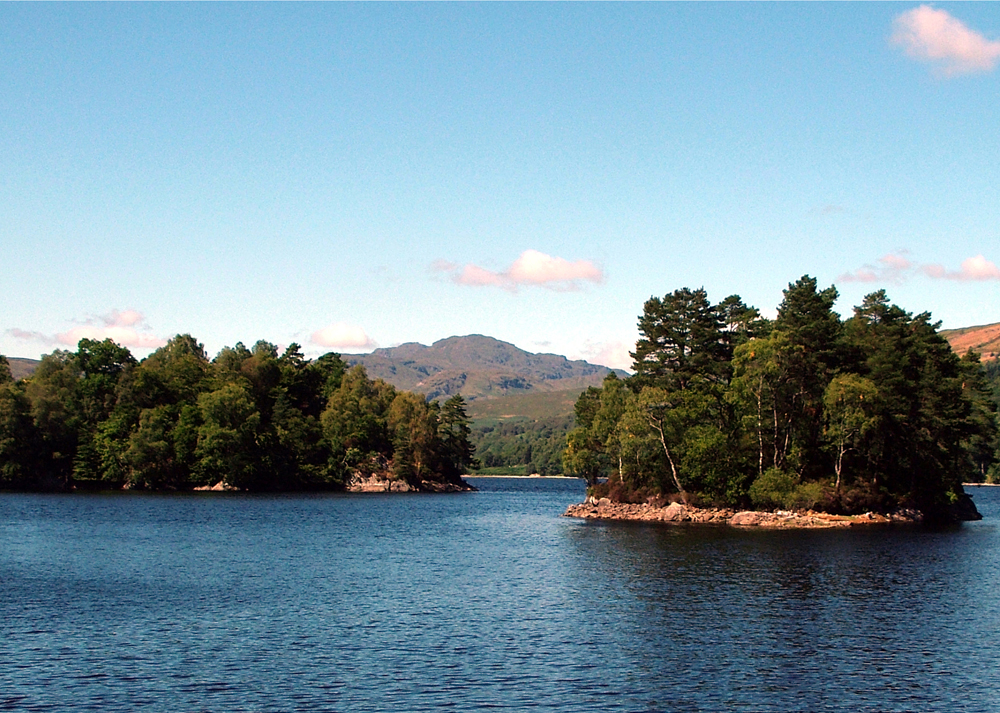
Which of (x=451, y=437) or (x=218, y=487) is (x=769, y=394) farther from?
(x=451, y=437)

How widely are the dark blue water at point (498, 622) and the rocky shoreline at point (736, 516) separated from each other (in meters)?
8.70

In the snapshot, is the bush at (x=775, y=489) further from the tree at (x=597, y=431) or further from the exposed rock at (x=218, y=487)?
the exposed rock at (x=218, y=487)

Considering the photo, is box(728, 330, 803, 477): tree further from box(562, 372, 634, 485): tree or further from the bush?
box(562, 372, 634, 485): tree

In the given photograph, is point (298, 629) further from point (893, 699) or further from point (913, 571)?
point (913, 571)

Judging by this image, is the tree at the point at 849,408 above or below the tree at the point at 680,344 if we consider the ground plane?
below

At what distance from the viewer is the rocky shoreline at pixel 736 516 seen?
3703 inches

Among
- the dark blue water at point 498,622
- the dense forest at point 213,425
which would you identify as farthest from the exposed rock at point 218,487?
the dark blue water at point 498,622

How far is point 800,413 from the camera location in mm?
101625

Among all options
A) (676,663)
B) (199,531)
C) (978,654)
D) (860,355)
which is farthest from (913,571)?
(199,531)

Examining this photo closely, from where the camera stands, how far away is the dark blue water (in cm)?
3306

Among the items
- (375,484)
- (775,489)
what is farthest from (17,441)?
(775,489)

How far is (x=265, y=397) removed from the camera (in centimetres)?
18288

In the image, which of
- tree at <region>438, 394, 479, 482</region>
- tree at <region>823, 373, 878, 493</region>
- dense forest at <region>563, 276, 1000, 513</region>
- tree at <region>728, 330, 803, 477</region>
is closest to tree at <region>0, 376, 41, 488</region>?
tree at <region>438, 394, 479, 482</region>

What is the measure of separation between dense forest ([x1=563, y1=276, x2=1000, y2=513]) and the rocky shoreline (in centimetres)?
137
